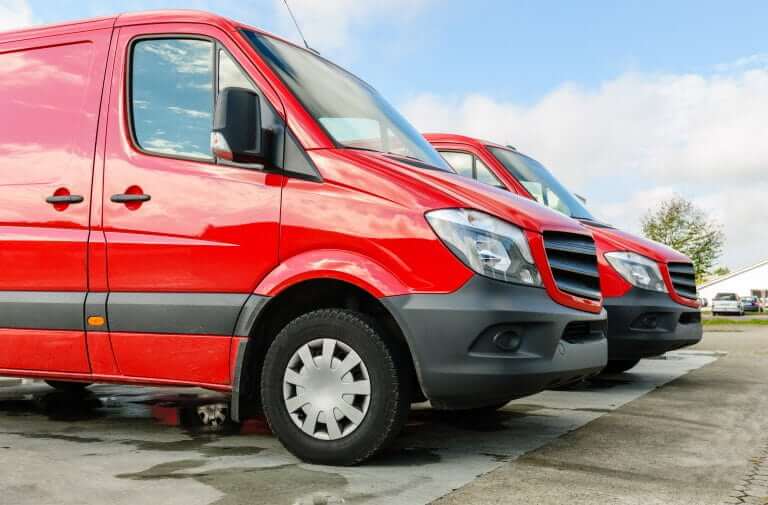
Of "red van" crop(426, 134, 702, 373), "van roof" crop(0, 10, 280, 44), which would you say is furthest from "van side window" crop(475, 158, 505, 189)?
"van roof" crop(0, 10, 280, 44)

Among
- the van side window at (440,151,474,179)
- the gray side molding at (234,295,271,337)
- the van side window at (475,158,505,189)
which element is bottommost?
the gray side molding at (234,295,271,337)

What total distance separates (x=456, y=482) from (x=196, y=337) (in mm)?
1553

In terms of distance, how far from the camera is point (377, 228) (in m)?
4.48

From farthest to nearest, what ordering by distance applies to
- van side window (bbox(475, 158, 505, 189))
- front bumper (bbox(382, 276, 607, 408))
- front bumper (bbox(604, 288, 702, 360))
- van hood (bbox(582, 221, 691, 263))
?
van side window (bbox(475, 158, 505, 189)) → van hood (bbox(582, 221, 691, 263)) → front bumper (bbox(604, 288, 702, 360)) → front bumper (bbox(382, 276, 607, 408))

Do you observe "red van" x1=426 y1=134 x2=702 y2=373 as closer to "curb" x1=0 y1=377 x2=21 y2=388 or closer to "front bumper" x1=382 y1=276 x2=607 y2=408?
"front bumper" x1=382 y1=276 x2=607 y2=408

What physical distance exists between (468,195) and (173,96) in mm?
1737

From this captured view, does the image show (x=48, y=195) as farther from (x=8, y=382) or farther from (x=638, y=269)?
(x=638, y=269)

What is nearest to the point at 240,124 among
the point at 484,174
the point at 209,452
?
the point at 209,452

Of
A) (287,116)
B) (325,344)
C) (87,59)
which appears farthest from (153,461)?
(87,59)

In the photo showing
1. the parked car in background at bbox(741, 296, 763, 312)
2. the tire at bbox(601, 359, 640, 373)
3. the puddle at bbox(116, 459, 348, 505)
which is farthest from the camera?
the parked car in background at bbox(741, 296, 763, 312)

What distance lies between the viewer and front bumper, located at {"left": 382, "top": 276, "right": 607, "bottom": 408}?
4379 millimetres

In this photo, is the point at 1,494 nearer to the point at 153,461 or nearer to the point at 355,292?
the point at 153,461

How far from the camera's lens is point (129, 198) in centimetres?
495

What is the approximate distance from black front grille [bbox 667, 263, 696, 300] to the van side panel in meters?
5.15
